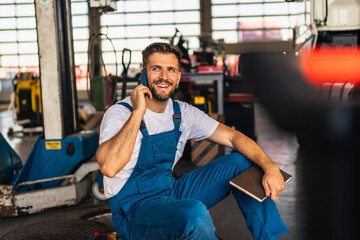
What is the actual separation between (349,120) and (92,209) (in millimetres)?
2925

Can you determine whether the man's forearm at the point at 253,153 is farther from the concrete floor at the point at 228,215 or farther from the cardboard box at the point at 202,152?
the cardboard box at the point at 202,152

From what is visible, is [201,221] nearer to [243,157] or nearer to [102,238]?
[243,157]

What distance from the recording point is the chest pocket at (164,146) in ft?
6.75

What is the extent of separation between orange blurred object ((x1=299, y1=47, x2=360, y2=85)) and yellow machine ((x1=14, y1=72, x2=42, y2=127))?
704 cm

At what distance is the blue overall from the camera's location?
5.86 ft

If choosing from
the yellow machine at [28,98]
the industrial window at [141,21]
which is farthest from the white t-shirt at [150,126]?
the industrial window at [141,21]

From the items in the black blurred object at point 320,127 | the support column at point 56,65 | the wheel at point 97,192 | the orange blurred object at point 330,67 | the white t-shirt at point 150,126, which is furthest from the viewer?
the wheel at point 97,192

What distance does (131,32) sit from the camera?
56.7 ft

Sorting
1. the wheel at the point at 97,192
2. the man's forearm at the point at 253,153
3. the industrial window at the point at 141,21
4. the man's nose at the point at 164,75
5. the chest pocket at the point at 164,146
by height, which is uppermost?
the industrial window at the point at 141,21

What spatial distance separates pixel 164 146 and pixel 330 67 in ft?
3.92

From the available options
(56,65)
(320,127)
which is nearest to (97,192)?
(56,65)

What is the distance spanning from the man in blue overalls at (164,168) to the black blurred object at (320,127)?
927 mm

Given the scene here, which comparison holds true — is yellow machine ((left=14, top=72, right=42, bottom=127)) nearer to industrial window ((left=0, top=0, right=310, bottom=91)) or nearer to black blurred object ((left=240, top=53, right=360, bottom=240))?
black blurred object ((left=240, top=53, right=360, bottom=240))

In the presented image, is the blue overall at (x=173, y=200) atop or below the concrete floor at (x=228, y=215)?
atop
